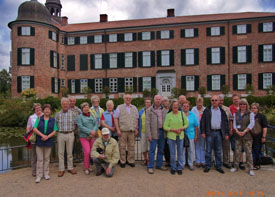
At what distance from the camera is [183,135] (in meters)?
5.37

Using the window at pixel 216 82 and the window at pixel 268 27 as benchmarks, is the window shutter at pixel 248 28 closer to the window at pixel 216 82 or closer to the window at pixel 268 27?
the window at pixel 268 27

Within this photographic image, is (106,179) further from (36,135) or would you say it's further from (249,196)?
(249,196)

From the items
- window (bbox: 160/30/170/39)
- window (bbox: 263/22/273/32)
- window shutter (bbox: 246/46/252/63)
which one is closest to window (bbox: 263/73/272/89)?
window shutter (bbox: 246/46/252/63)

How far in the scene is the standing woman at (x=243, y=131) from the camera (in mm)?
5258

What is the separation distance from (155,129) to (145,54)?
19822mm

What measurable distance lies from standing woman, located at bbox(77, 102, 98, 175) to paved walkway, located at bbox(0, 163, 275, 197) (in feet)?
1.33

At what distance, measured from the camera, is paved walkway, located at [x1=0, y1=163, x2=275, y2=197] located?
423 cm

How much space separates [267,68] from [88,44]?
18686 mm

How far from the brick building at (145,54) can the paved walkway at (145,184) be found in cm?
1783

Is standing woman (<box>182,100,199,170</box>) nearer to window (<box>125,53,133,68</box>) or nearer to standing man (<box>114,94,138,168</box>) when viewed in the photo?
standing man (<box>114,94,138,168</box>)

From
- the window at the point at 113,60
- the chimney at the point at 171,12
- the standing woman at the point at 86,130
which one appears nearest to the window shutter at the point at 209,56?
the chimney at the point at 171,12

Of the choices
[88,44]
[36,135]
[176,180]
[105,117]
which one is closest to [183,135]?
[176,180]

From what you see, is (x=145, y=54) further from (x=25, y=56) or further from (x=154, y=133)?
(x=154, y=133)

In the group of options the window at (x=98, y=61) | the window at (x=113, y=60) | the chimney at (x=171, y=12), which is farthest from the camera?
the chimney at (x=171, y=12)
